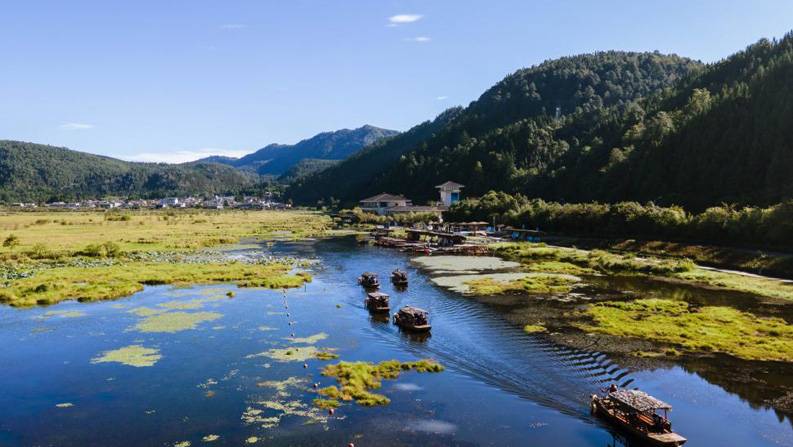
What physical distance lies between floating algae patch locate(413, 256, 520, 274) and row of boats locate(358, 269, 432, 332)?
40.5 ft

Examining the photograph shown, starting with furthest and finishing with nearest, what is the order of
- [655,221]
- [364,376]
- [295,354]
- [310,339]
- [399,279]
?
[655,221] < [399,279] < [310,339] < [295,354] < [364,376]

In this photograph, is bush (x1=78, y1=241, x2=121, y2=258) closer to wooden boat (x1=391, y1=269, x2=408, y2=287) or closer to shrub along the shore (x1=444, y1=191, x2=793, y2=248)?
wooden boat (x1=391, y1=269, x2=408, y2=287)

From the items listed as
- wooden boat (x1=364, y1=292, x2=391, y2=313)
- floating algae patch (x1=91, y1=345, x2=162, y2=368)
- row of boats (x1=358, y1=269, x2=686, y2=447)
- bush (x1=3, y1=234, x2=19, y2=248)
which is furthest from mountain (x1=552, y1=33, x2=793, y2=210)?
bush (x1=3, y1=234, x2=19, y2=248)

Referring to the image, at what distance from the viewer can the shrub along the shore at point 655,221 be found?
3004 inches

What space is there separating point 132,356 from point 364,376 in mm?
18387

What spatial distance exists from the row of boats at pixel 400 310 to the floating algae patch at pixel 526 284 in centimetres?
942

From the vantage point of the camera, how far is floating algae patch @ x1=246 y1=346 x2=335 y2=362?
39938mm

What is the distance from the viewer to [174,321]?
5047 cm

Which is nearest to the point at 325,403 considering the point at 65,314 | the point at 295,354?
the point at 295,354

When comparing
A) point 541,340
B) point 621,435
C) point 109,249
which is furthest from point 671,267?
point 109,249

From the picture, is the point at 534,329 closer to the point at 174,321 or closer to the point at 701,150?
the point at 174,321

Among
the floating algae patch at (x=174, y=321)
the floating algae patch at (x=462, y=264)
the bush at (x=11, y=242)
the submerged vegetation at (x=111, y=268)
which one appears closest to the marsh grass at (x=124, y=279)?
the submerged vegetation at (x=111, y=268)

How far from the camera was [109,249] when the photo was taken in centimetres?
9662

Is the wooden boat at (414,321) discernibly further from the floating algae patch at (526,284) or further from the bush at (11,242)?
the bush at (11,242)
